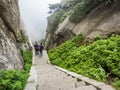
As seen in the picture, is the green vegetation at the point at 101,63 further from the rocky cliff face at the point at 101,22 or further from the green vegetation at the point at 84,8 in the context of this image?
the green vegetation at the point at 84,8

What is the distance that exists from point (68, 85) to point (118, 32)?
27.5 ft

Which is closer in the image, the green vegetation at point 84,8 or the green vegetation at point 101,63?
the green vegetation at point 101,63

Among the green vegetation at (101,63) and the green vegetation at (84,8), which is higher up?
the green vegetation at (84,8)

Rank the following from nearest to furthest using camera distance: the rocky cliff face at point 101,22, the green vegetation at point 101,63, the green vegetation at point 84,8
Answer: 1. the green vegetation at point 101,63
2. the rocky cliff face at point 101,22
3. the green vegetation at point 84,8

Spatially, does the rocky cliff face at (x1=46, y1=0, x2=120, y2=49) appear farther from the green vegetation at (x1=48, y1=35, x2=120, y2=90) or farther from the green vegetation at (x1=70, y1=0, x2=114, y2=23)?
the green vegetation at (x1=48, y1=35, x2=120, y2=90)

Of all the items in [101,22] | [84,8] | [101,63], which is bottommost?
[101,63]

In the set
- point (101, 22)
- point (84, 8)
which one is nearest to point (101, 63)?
point (101, 22)

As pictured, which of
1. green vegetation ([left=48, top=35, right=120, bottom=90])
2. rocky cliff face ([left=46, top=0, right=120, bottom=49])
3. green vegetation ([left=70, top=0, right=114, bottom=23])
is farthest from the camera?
green vegetation ([left=70, top=0, right=114, bottom=23])

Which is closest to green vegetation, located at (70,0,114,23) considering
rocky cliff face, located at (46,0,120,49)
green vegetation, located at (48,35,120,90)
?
rocky cliff face, located at (46,0,120,49)

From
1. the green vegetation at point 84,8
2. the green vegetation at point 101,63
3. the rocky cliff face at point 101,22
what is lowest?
the green vegetation at point 101,63

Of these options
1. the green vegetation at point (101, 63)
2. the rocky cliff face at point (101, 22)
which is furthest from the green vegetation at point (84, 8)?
the green vegetation at point (101, 63)

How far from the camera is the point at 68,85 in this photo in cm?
682

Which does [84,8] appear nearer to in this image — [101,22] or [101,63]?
[101,22]

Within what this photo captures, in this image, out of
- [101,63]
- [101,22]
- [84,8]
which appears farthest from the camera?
[84,8]
